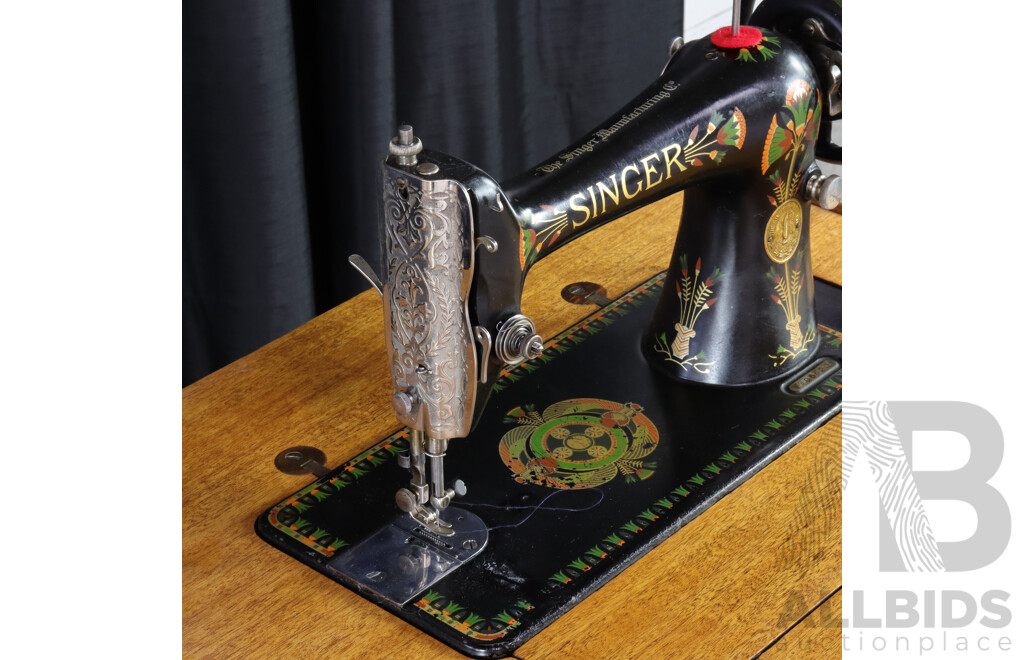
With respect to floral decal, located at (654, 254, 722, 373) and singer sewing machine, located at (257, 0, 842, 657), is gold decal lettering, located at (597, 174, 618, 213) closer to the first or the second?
singer sewing machine, located at (257, 0, 842, 657)

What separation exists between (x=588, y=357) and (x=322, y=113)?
2.47 ft

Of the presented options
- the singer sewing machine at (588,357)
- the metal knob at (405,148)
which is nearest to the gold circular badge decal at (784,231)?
the singer sewing machine at (588,357)

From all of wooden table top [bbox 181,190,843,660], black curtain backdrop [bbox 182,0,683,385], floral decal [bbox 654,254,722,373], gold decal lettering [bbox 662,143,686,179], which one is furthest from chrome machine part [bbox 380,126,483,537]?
black curtain backdrop [bbox 182,0,683,385]

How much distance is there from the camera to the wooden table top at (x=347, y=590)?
1115 mm

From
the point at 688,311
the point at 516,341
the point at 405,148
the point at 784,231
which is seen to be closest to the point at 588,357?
the point at 688,311

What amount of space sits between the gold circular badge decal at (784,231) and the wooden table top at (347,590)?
0.64 ft

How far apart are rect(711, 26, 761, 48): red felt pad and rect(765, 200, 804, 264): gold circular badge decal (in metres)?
0.18

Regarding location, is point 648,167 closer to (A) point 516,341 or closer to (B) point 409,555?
(A) point 516,341

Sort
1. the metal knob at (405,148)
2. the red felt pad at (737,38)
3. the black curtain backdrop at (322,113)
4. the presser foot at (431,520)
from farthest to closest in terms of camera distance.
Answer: the black curtain backdrop at (322,113), the red felt pad at (737,38), the presser foot at (431,520), the metal knob at (405,148)

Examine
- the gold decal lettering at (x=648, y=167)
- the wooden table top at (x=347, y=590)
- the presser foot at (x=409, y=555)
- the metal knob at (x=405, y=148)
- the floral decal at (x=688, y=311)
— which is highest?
the metal knob at (x=405, y=148)

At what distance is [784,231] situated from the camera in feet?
4.68

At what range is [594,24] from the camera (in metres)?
2.32

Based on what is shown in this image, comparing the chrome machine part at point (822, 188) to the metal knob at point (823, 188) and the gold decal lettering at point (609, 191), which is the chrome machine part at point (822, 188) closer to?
the metal knob at point (823, 188)

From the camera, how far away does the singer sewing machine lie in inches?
44.3
